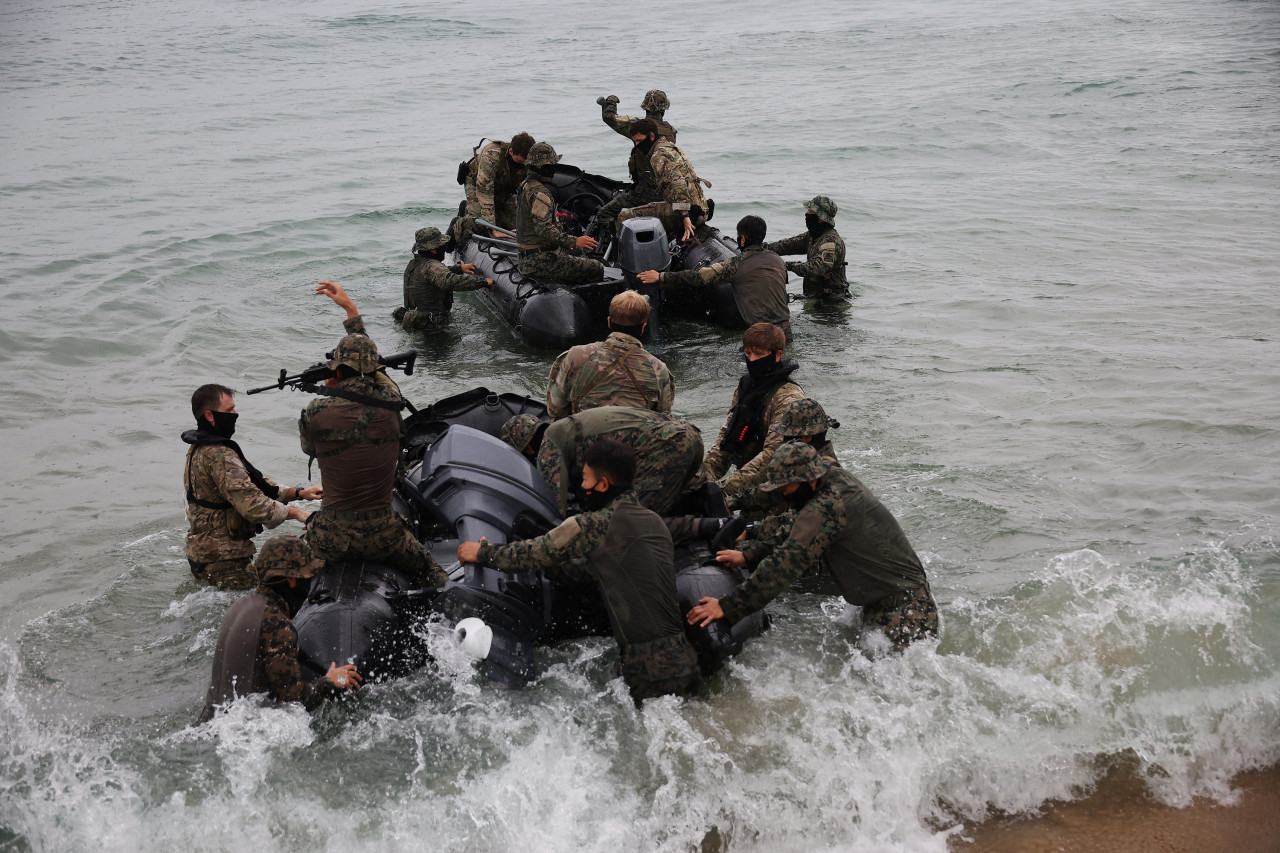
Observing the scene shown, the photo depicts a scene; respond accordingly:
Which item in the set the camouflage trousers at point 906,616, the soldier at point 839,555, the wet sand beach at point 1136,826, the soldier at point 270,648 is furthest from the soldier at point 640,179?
the wet sand beach at point 1136,826

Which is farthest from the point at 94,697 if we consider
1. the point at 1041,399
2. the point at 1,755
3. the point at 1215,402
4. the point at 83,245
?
the point at 83,245

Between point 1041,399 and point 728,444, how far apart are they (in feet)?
12.2

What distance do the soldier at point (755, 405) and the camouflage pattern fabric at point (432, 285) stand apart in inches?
189

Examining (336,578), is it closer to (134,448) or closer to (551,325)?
(134,448)

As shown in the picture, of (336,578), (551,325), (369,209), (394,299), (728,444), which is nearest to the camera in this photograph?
(336,578)

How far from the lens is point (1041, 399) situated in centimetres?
923

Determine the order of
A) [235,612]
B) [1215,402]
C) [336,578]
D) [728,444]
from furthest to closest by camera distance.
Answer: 1. [1215,402]
2. [728,444]
3. [336,578]
4. [235,612]

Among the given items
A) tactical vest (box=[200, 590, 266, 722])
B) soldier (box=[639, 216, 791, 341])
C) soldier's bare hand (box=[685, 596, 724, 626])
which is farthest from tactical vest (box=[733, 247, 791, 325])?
tactical vest (box=[200, 590, 266, 722])

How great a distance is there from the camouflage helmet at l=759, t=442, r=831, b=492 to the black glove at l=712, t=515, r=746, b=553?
0.59 metres

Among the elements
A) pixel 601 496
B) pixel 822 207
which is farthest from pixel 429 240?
pixel 601 496

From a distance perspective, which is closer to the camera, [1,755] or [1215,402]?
[1,755]

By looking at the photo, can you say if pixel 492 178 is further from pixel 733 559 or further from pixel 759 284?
pixel 733 559

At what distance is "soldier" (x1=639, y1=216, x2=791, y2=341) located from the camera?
977 centimetres

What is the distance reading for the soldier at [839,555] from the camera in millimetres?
5184
